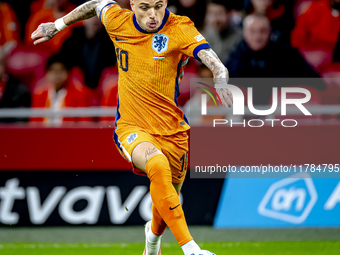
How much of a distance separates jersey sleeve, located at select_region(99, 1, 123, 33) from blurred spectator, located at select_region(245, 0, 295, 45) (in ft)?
11.0

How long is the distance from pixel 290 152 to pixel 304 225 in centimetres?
92

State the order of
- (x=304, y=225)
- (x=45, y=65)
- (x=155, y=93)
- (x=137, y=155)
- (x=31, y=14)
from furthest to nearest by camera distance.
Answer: (x=31, y=14), (x=45, y=65), (x=304, y=225), (x=155, y=93), (x=137, y=155)

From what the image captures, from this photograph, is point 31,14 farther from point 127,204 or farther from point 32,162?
point 127,204

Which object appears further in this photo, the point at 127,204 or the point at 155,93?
the point at 127,204

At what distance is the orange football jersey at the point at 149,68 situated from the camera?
12.8ft

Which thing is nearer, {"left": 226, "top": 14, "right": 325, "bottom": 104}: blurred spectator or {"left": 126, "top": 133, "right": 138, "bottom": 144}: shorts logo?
{"left": 126, "top": 133, "right": 138, "bottom": 144}: shorts logo

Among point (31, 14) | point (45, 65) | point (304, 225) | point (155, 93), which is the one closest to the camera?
point (155, 93)

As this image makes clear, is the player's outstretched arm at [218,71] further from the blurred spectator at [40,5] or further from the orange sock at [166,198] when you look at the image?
the blurred spectator at [40,5]

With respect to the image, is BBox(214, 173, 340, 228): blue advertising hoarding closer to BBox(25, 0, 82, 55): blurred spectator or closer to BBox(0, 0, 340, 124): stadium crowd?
BBox(0, 0, 340, 124): stadium crowd

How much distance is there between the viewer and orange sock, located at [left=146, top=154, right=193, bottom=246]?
3531 mm

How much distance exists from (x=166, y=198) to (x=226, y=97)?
88cm

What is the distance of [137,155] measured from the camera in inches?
149

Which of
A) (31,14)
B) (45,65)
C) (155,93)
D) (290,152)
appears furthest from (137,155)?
(31,14)

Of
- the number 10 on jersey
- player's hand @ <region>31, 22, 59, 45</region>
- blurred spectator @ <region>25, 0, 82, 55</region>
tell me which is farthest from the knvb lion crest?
blurred spectator @ <region>25, 0, 82, 55</region>
